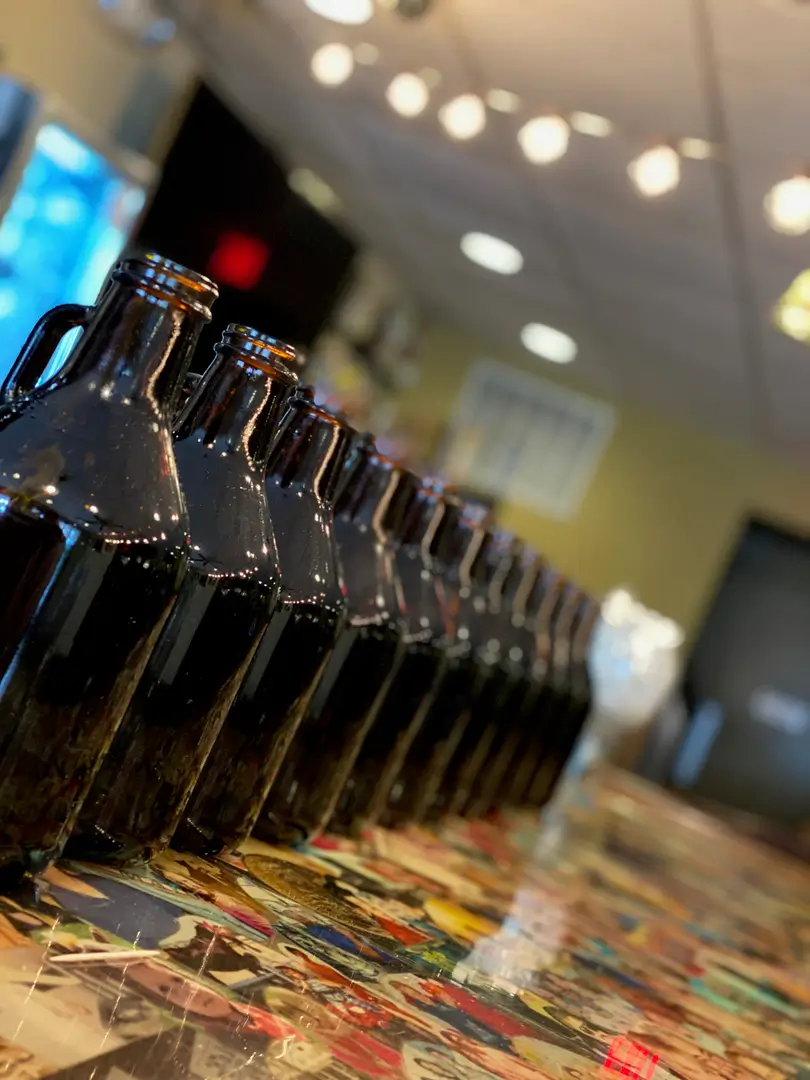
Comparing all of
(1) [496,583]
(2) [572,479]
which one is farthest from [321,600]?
(2) [572,479]

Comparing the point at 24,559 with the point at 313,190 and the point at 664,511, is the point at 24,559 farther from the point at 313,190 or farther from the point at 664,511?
the point at 664,511

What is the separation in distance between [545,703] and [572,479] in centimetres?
667

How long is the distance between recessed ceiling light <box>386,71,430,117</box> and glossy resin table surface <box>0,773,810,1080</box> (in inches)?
126

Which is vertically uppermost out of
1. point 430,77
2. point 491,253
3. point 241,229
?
point 491,253

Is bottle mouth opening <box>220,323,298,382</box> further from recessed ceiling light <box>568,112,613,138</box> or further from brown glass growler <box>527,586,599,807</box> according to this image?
recessed ceiling light <box>568,112,613,138</box>

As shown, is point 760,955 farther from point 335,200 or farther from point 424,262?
point 424,262

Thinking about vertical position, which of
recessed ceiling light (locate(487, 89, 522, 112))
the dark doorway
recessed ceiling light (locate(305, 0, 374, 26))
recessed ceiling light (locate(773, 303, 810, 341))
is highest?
recessed ceiling light (locate(487, 89, 522, 112))

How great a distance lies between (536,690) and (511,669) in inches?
5.1

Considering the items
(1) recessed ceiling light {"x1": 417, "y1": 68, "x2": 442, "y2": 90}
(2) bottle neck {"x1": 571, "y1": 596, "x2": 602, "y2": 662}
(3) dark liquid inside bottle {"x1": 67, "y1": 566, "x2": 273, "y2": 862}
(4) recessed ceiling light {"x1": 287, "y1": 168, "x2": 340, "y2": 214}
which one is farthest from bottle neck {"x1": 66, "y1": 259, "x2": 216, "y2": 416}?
(4) recessed ceiling light {"x1": 287, "y1": 168, "x2": 340, "y2": 214}

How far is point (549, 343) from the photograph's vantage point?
7.14 meters

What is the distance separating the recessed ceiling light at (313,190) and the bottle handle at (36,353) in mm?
5244

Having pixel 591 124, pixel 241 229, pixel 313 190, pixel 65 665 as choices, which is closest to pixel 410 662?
pixel 65 665

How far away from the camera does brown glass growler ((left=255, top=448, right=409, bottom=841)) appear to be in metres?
0.82

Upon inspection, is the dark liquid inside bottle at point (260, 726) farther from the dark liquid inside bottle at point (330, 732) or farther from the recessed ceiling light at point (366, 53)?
the recessed ceiling light at point (366, 53)
